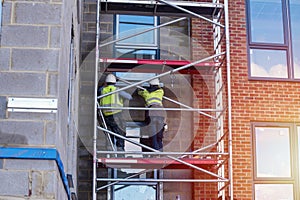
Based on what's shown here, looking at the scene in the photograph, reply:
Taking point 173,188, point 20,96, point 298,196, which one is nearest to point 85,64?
point 173,188

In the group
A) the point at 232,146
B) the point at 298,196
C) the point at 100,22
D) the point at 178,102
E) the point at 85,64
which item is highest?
the point at 100,22

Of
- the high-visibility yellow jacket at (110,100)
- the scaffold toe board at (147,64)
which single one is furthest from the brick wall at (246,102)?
the high-visibility yellow jacket at (110,100)

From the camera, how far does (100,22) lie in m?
10.8

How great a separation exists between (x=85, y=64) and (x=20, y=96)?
6.00m

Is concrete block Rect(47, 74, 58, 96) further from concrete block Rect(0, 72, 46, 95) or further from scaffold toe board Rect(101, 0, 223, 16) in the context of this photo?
scaffold toe board Rect(101, 0, 223, 16)

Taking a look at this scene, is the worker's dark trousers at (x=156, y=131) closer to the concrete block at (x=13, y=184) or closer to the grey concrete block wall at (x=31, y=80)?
the grey concrete block wall at (x=31, y=80)

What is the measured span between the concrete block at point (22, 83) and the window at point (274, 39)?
7070mm

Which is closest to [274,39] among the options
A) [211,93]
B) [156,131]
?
[211,93]

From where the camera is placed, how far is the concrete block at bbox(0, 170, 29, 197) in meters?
4.36

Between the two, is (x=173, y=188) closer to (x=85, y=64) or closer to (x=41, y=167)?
(x=85, y=64)

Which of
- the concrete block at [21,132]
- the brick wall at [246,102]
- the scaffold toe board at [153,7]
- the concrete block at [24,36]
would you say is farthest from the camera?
the brick wall at [246,102]

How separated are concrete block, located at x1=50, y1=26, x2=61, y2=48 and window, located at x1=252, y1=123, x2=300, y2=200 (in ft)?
21.9

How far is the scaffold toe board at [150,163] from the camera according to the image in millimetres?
9336

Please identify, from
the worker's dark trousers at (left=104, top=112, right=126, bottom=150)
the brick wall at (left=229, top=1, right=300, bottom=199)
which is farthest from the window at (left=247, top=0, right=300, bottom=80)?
the worker's dark trousers at (left=104, top=112, right=126, bottom=150)
